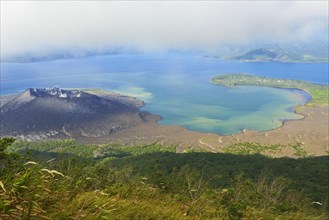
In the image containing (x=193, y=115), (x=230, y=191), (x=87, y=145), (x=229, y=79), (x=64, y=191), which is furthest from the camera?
(x=229, y=79)

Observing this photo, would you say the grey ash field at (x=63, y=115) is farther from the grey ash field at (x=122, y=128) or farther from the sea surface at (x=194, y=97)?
the sea surface at (x=194, y=97)

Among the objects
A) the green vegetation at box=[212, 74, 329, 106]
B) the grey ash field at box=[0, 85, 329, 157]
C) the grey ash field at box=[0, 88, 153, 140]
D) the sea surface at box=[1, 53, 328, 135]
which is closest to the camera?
the grey ash field at box=[0, 85, 329, 157]

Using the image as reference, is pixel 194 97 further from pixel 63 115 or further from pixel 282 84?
pixel 282 84

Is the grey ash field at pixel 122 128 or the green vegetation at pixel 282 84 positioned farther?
the green vegetation at pixel 282 84

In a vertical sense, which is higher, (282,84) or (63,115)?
(63,115)

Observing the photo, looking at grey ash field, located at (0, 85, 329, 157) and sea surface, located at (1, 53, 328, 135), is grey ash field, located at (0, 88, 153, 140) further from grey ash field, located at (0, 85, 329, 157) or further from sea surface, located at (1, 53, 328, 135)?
sea surface, located at (1, 53, 328, 135)

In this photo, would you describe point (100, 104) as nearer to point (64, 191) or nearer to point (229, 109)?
point (229, 109)

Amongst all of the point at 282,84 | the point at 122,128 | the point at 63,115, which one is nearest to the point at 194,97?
the point at 122,128

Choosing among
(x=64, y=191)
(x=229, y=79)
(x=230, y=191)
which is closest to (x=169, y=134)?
(x=230, y=191)

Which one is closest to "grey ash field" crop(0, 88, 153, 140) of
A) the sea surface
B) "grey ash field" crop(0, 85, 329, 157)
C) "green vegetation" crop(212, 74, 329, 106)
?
"grey ash field" crop(0, 85, 329, 157)

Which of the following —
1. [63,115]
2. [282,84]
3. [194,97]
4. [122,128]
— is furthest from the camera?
[282,84]

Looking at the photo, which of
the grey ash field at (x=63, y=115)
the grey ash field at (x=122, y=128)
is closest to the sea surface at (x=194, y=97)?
the grey ash field at (x=122, y=128)
